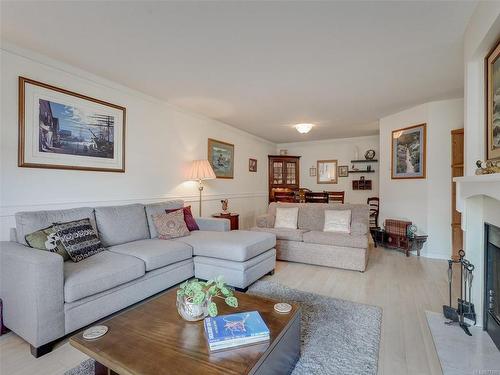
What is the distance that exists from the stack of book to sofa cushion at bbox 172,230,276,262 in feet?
4.02

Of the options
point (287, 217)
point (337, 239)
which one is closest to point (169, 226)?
point (287, 217)

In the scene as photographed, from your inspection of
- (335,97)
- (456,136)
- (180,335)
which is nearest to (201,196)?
(335,97)

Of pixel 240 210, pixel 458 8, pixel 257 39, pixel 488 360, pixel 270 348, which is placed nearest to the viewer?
pixel 270 348

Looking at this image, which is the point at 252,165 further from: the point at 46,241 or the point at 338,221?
the point at 46,241

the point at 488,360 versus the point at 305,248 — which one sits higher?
the point at 305,248

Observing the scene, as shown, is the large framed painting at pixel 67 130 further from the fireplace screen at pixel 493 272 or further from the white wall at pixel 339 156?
the white wall at pixel 339 156

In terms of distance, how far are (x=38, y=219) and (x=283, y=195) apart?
4.91 meters

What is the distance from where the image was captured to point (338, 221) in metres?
3.81

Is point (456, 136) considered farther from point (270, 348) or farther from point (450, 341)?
point (270, 348)

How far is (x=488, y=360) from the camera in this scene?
1647 millimetres

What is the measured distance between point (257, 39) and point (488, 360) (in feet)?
9.32

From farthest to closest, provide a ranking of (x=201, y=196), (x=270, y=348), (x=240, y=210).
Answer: (x=240, y=210), (x=201, y=196), (x=270, y=348)

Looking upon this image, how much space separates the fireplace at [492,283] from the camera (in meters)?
1.83

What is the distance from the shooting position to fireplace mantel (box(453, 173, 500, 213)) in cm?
156
